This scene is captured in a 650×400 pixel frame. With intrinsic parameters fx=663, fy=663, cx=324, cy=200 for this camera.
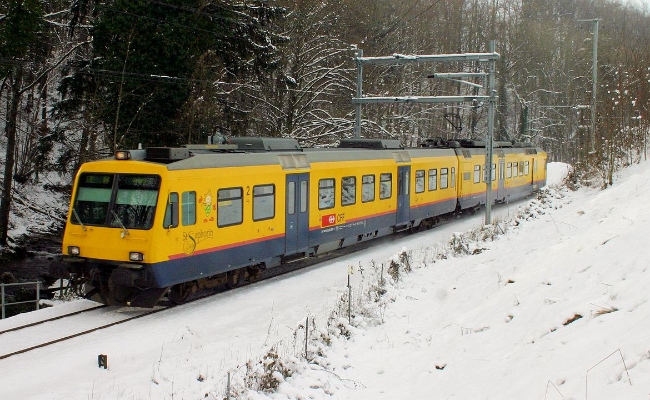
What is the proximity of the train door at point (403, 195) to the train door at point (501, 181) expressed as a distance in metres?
8.19

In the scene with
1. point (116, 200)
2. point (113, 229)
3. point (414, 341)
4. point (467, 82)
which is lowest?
point (414, 341)

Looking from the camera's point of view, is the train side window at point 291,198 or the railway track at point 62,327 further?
the train side window at point 291,198

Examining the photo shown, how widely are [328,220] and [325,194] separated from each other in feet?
2.04

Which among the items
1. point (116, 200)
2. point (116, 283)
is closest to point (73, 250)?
point (116, 200)

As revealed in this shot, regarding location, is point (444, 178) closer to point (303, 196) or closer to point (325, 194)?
point (325, 194)

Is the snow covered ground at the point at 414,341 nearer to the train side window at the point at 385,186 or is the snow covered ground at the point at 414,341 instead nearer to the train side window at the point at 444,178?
→ the train side window at the point at 385,186

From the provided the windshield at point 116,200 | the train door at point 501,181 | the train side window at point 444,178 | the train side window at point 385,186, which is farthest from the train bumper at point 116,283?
the train door at point 501,181

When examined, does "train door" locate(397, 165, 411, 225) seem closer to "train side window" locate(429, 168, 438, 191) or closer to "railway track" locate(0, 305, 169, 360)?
"train side window" locate(429, 168, 438, 191)

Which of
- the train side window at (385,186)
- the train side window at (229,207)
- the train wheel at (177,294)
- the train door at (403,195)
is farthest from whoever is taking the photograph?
the train door at (403,195)

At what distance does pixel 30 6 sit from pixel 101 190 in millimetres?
14172

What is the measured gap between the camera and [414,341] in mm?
8594

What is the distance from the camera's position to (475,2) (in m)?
57.7

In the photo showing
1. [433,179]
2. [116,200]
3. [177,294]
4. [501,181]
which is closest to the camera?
[116,200]

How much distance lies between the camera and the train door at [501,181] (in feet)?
87.4
